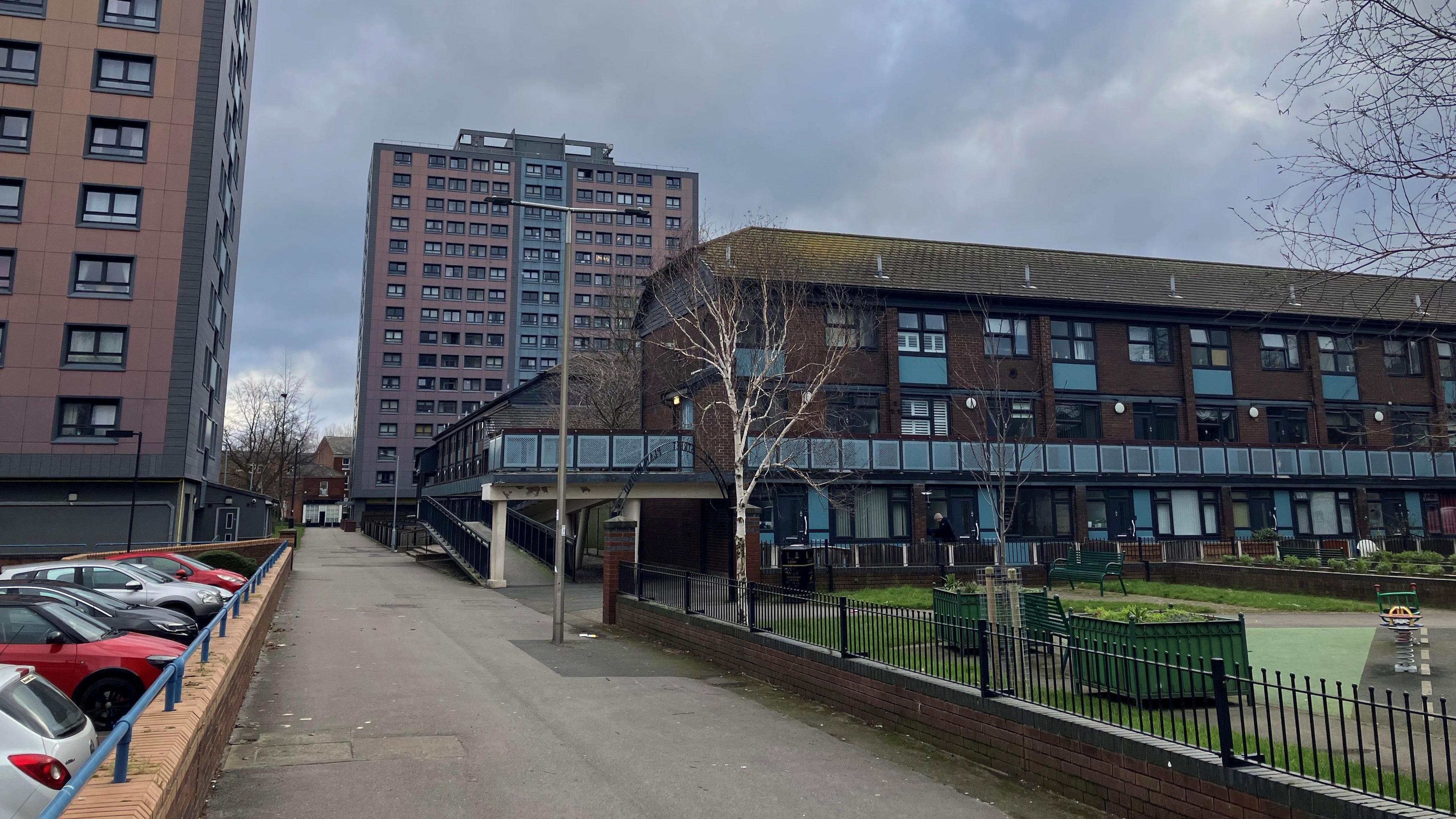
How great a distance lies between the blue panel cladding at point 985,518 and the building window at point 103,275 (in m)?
31.0

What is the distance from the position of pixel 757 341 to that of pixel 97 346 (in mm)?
25118

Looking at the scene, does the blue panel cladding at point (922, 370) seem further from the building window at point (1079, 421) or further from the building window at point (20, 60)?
the building window at point (20, 60)

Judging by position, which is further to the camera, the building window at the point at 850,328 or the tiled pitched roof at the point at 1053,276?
the tiled pitched roof at the point at 1053,276

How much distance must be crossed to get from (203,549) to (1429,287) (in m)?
44.2

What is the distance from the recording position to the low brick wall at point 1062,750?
5961mm

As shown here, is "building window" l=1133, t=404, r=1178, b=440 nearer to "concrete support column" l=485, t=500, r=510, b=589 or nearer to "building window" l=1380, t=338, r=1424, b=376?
"building window" l=1380, t=338, r=1424, b=376

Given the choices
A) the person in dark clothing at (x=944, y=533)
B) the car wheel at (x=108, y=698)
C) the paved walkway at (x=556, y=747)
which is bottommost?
the paved walkway at (x=556, y=747)

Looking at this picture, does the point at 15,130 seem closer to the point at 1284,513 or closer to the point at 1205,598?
the point at 1205,598

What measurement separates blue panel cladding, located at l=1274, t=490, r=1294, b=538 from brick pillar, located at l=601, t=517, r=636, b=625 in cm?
2334

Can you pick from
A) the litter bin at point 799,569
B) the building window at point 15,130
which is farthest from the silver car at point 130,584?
the building window at point 15,130

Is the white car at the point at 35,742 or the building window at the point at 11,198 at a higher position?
the building window at the point at 11,198

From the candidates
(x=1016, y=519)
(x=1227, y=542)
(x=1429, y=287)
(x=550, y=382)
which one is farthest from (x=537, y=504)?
(x=1429, y=287)

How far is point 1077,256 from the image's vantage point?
34000 mm

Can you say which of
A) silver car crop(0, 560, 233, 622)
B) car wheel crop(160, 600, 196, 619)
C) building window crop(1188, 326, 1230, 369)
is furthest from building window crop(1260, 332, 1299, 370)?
car wheel crop(160, 600, 196, 619)
